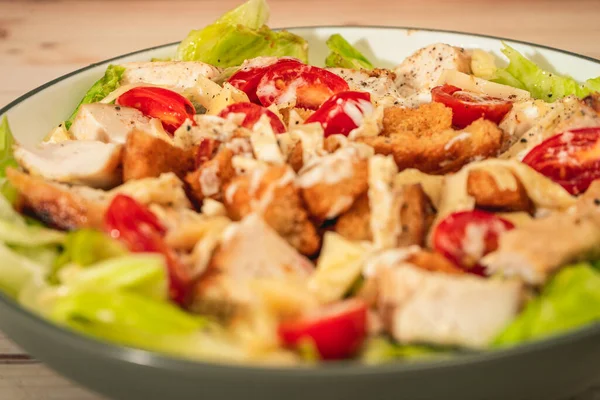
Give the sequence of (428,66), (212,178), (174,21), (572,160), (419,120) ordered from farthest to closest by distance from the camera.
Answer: (174,21) → (428,66) → (419,120) → (572,160) → (212,178)

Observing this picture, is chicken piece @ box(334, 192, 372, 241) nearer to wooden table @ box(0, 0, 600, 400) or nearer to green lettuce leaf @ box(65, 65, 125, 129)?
green lettuce leaf @ box(65, 65, 125, 129)

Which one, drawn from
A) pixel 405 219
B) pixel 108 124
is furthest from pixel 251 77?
pixel 405 219

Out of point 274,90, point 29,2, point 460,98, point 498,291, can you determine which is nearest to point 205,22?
point 29,2

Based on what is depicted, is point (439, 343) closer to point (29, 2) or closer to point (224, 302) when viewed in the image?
point (224, 302)

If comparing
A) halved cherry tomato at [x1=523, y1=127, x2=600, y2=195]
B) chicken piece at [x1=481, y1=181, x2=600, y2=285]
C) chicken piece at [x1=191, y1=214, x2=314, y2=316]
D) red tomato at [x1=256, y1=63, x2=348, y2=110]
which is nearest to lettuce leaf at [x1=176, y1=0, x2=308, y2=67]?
red tomato at [x1=256, y1=63, x2=348, y2=110]

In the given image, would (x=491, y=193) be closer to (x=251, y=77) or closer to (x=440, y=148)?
(x=440, y=148)

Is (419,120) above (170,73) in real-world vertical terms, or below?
above
